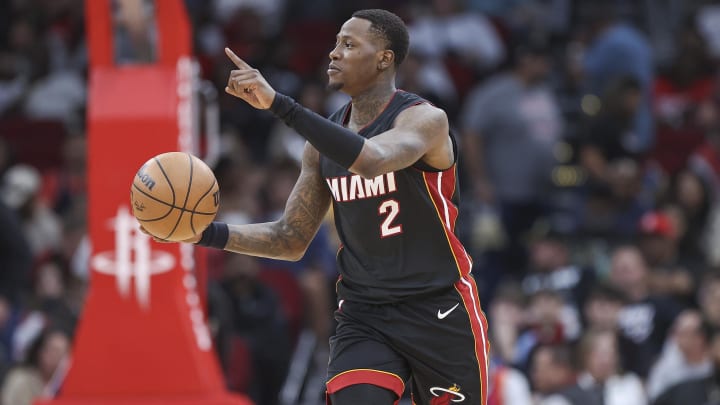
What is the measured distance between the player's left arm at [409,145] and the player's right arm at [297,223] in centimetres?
63

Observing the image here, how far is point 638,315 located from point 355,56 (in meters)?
6.46

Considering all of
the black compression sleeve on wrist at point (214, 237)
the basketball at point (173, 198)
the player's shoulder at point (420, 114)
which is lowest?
the black compression sleeve on wrist at point (214, 237)

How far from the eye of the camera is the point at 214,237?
20.0ft

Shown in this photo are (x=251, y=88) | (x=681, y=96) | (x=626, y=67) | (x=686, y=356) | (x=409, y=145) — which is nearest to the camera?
(x=251, y=88)

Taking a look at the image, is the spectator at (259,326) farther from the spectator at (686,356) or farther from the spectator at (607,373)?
the spectator at (686,356)

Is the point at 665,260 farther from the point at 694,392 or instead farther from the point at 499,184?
the point at 694,392

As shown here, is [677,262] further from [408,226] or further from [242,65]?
[242,65]

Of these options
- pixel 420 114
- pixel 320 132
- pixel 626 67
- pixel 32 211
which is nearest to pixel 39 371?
pixel 32 211

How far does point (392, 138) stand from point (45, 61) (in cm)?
1083

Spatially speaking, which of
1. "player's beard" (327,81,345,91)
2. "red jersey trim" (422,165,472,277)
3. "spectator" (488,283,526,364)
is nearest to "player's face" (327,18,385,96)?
"player's beard" (327,81,345,91)

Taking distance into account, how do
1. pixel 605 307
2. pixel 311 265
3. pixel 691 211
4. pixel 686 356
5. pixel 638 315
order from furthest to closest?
pixel 691 211 < pixel 311 265 < pixel 638 315 < pixel 605 307 < pixel 686 356

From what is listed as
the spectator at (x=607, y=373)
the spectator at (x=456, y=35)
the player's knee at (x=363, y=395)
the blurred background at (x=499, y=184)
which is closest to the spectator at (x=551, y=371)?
the blurred background at (x=499, y=184)

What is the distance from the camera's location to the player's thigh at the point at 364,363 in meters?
5.77

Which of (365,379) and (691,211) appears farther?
(691,211)
